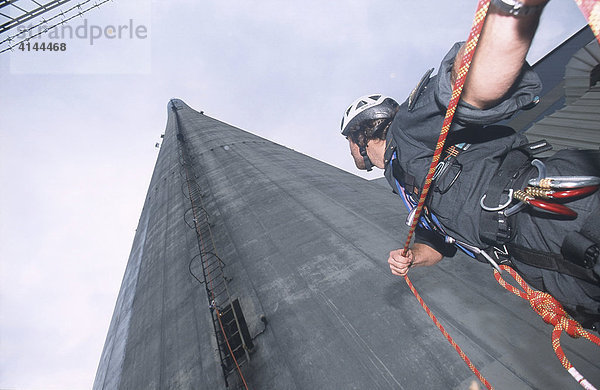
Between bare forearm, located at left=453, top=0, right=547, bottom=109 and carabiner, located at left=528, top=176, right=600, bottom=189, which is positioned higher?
bare forearm, located at left=453, top=0, right=547, bottom=109

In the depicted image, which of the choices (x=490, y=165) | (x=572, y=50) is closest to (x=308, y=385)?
(x=490, y=165)

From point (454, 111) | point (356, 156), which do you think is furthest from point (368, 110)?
point (454, 111)

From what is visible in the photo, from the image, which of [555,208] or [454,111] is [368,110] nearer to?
[454,111]

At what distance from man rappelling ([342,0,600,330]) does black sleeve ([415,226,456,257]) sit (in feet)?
2.14

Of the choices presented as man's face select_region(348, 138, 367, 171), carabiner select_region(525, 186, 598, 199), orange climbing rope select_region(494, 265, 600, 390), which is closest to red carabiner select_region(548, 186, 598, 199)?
carabiner select_region(525, 186, 598, 199)

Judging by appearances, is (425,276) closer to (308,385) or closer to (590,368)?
(590,368)

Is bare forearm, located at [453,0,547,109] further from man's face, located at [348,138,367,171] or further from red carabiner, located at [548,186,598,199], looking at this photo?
man's face, located at [348,138,367,171]

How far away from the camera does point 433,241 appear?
301cm

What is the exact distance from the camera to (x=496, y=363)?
212 centimetres

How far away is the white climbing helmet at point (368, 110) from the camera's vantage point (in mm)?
2652

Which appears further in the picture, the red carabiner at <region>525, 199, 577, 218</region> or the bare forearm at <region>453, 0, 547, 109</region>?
the red carabiner at <region>525, 199, 577, 218</region>

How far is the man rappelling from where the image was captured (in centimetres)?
123

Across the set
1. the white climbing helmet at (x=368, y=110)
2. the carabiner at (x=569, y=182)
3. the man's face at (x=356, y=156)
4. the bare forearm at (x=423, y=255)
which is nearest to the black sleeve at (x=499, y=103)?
the carabiner at (x=569, y=182)

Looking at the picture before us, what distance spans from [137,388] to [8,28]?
1298 centimetres
